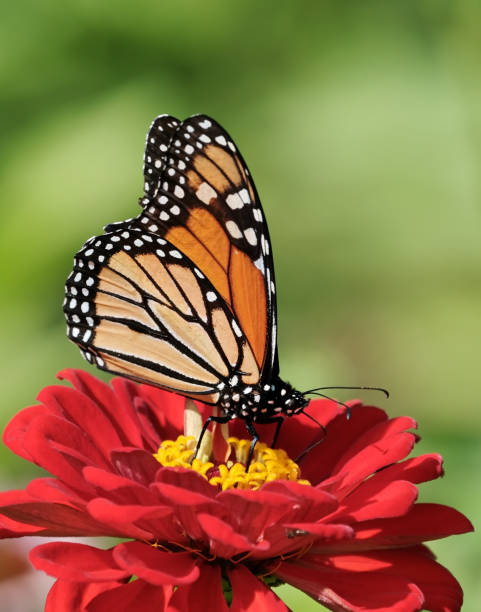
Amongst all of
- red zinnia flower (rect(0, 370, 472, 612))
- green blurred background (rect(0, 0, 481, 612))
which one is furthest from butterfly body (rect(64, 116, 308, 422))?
green blurred background (rect(0, 0, 481, 612))

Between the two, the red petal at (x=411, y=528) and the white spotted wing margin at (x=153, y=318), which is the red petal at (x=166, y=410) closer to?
the white spotted wing margin at (x=153, y=318)

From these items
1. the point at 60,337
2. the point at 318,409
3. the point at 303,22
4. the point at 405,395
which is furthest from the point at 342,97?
the point at 318,409

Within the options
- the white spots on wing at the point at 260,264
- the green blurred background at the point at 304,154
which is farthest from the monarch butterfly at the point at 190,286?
the green blurred background at the point at 304,154

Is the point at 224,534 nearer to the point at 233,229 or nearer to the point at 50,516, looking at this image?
the point at 50,516

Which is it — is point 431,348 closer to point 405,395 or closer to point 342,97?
point 405,395

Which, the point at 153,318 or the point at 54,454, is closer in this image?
the point at 54,454

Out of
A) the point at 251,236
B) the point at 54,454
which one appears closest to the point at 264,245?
the point at 251,236

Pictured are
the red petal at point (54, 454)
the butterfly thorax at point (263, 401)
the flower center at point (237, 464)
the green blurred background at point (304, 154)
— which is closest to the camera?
the red petal at point (54, 454)
